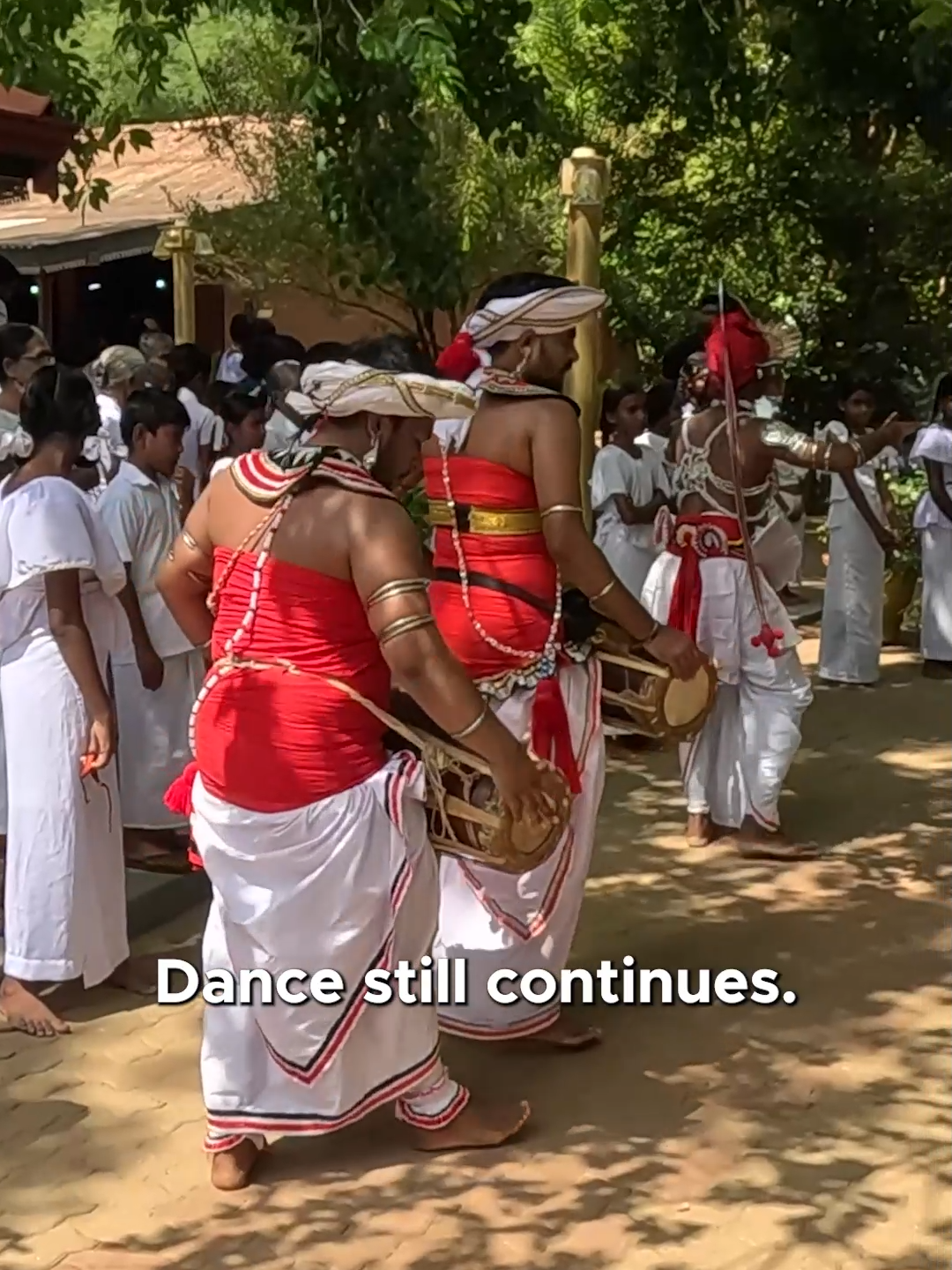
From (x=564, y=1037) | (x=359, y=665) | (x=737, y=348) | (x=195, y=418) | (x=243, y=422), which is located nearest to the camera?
(x=359, y=665)

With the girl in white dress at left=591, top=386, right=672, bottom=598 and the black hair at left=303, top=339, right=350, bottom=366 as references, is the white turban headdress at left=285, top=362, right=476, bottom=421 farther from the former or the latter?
the girl in white dress at left=591, top=386, right=672, bottom=598

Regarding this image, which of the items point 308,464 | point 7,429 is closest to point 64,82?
point 7,429

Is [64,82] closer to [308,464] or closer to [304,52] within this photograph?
[304,52]

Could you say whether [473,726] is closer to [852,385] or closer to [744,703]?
[744,703]

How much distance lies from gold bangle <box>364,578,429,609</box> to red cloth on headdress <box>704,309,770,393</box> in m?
2.71

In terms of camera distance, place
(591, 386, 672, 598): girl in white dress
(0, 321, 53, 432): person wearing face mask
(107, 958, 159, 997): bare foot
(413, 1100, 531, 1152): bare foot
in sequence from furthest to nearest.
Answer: (591, 386, 672, 598): girl in white dress → (0, 321, 53, 432): person wearing face mask → (107, 958, 159, 997): bare foot → (413, 1100, 531, 1152): bare foot

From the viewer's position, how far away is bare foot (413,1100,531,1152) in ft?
12.9

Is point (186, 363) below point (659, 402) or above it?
above

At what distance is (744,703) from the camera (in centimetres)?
629

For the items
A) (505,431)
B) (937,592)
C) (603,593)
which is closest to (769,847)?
(603,593)

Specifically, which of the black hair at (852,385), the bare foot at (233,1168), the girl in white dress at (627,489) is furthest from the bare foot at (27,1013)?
the black hair at (852,385)

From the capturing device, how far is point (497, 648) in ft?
14.4

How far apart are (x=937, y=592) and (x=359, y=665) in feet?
21.8

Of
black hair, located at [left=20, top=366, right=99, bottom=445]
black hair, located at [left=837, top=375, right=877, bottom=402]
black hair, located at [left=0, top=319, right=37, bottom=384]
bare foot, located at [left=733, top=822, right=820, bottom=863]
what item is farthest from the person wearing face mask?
black hair, located at [left=837, top=375, right=877, bottom=402]
